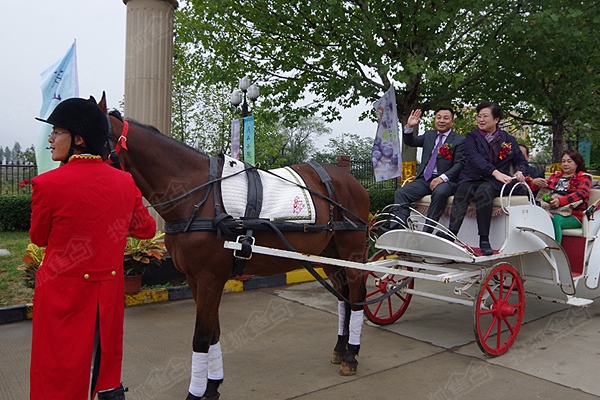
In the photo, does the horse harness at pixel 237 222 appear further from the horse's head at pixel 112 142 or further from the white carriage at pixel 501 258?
the white carriage at pixel 501 258

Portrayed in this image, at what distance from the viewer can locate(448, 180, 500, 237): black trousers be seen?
4.66 meters

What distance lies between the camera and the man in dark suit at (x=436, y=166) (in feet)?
16.1

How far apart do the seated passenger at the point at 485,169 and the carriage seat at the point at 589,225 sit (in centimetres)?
105

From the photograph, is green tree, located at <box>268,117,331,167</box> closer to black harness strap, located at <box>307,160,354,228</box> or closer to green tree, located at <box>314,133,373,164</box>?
green tree, located at <box>314,133,373,164</box>

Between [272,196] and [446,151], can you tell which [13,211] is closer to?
Answer: [272,196]

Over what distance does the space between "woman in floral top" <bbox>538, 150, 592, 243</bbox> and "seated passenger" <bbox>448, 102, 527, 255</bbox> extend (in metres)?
0.72

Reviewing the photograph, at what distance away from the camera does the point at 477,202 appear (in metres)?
4.71

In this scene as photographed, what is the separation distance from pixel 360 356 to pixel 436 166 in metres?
2.08

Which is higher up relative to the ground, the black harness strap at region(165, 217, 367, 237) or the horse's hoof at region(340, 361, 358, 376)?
the black harness strap at region(165, 217, 367, 237)

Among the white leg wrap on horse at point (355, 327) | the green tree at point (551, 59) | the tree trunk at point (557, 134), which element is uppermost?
the green tree at point (551, 59)

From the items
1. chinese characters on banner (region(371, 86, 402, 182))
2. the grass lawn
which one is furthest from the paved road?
chinese characters on banner (region(371, 86, 402, 182))

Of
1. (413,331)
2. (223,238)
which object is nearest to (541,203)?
(413,331)

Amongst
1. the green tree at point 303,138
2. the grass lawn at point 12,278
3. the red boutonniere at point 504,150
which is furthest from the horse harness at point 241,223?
the green tree at point 303,138

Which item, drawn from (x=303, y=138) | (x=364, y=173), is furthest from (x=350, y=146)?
(x=364, y=173)
